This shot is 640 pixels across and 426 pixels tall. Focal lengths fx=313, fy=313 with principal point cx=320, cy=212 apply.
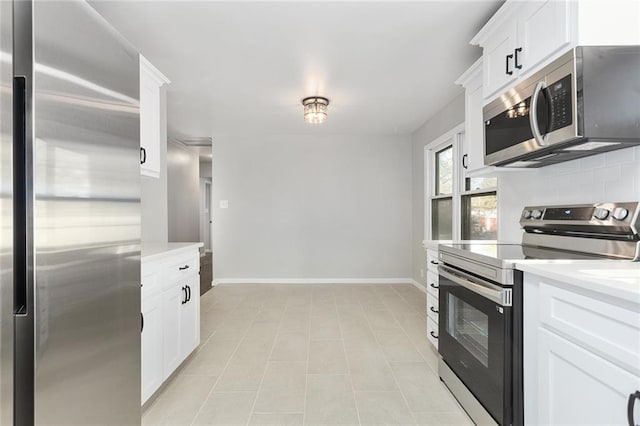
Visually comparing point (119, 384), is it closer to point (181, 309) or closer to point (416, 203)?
point (181, 309)

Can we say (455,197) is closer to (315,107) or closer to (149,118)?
(315,107)

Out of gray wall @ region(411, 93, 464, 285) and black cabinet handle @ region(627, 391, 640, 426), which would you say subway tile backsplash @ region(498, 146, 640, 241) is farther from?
gray wall @ region(411, 93, 464, 285)

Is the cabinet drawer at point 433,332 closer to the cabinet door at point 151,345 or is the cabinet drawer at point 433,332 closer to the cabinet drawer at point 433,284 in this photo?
the cabinet drawer at point 433,284

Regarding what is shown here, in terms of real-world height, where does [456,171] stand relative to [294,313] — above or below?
above

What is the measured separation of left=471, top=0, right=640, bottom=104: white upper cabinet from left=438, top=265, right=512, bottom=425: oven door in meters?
1.13

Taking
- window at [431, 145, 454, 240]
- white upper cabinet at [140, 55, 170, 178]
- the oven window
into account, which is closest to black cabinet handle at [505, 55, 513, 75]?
the oven window

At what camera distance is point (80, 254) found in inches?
38.0

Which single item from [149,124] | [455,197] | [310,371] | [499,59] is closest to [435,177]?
[455,197]

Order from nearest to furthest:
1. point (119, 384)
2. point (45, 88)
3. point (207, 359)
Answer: point (45, 88) → point (119, 384) → point (207, 359)

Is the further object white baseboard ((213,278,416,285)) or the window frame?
white baseboard ((213,278,416,285))

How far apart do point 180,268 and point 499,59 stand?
2.49m

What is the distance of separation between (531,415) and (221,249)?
15.2ft

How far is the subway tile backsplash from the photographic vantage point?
1.47m

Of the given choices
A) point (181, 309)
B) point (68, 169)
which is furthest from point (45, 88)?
point (181, 309)
